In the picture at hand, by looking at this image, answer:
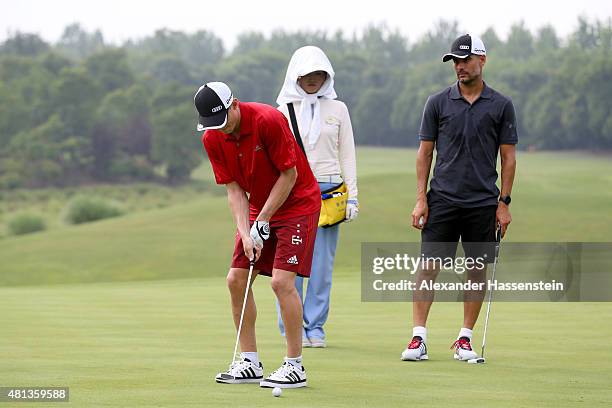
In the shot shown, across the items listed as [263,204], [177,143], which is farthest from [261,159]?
[177,143]

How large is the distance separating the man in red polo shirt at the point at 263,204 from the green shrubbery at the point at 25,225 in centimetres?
4888

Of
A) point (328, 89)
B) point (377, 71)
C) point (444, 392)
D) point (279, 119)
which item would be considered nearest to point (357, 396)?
point (444, 392)

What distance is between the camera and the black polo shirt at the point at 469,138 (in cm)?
810

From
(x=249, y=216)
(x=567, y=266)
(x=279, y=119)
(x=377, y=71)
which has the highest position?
(x=377, y=71)

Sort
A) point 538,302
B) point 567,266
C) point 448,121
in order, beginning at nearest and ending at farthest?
point 448,121, point 538,302, point 567,266

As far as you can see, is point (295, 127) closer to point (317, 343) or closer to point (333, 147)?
point (333, 147)

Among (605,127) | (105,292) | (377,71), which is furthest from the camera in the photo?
(377,71)

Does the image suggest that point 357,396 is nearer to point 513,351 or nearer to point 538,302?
point 513,351

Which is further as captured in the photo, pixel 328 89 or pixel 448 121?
pixel 328 89

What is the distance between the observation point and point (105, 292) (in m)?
16.8

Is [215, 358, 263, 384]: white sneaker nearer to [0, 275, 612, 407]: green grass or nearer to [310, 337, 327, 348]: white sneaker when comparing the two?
[0, 275, 612, 407]: green grass

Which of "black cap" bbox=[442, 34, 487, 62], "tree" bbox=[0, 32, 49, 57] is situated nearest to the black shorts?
"black cap" bbox=[442, 34, 487, 62]

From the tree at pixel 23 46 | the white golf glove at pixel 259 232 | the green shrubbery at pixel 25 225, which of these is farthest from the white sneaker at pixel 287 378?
the tree at pixel 23 46

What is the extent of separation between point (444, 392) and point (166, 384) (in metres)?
1.51
